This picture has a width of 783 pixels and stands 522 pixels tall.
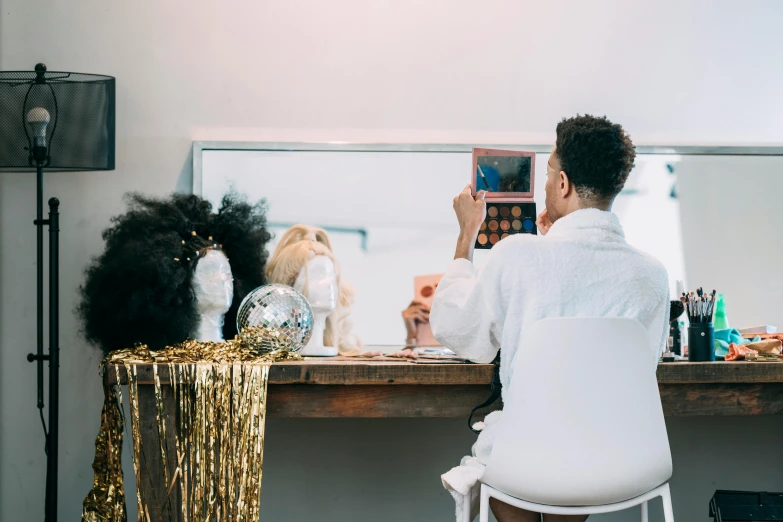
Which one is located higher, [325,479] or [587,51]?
[587,51]

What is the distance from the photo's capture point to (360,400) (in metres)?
2.15

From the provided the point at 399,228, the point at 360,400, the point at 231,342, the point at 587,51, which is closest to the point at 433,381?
the point at 360,400

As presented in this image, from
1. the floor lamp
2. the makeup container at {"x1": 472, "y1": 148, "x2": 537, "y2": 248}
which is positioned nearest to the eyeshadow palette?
the makeup container at {"x1": 472, "y1": 148, "x2": 537, "y2": 248}

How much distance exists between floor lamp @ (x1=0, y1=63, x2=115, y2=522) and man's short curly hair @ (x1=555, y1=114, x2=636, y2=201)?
1.47m

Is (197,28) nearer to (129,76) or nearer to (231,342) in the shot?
(129,76)

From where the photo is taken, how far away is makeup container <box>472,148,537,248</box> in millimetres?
2455

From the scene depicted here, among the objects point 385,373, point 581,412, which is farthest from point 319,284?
point 581,412

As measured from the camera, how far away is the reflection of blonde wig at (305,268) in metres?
2.60

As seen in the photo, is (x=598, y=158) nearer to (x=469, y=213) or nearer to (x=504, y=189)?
(x=469, y=213)

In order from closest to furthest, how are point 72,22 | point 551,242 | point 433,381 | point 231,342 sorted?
point 551,242 → point 433,381 → point 231,342 → point 72,22

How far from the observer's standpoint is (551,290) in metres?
1.76

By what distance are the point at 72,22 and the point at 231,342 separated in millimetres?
1268

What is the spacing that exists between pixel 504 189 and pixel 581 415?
3.20 feet

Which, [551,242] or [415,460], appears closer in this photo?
[551,242]
